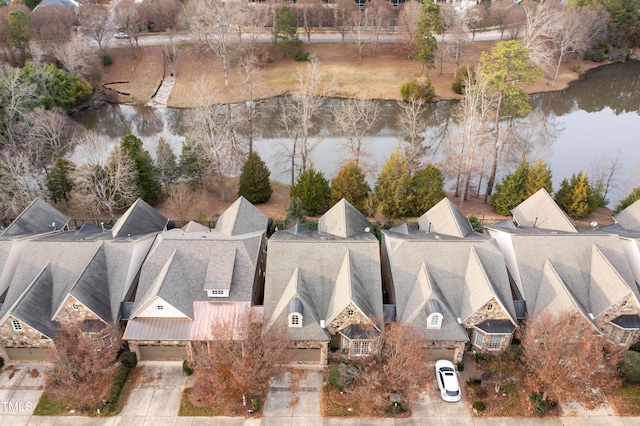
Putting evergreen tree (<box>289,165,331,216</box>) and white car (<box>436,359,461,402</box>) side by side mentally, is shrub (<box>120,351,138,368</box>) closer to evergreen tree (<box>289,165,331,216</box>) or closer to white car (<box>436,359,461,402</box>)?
white car (<box>436,359,461,402</box>)

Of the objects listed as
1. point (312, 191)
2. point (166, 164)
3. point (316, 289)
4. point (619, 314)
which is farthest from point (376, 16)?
point (619, 314)

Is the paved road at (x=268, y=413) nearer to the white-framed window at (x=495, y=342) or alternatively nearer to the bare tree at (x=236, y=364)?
the bare tree at (x=236, y=364)

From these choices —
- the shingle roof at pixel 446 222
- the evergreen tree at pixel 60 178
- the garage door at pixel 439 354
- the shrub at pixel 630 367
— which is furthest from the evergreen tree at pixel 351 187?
the evergreen tree at pixel 60 178

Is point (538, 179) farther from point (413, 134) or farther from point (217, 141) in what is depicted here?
point (217, 141)

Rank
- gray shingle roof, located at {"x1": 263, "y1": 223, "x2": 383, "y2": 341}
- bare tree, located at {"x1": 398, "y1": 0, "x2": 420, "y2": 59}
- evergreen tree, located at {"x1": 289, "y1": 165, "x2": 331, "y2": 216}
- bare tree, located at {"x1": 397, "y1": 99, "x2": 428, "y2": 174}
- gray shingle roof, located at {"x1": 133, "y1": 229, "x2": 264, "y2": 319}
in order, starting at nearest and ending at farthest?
gray shingle roof, located at {"x1": 263, "y1": 223, "x2": 383, "y2": 341}
gray shingle roof, located at {"x1": 133, "y1": 229, "x2": 264, "y2": 319}
evergreen tree, located at {"x1": 289, "y1": 165, "x2": 331, "y2": 216}
bare tree, located at {"x1": 397, "y1": 99, "x2": 428, "y2": 174}
bare tree, located at {"x1": 398, "y1": 0, "x2": 420, "y2": 59}

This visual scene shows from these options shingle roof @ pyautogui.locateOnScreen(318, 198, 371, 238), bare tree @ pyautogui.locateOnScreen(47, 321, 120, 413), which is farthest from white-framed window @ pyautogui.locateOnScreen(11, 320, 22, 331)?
shingle roof @ pyautogui.locateOnScreen(318, 198, 371, 238)

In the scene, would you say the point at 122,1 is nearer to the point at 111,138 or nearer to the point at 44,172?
the point at 111,138

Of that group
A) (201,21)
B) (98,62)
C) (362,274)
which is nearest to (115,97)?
(98,62)
